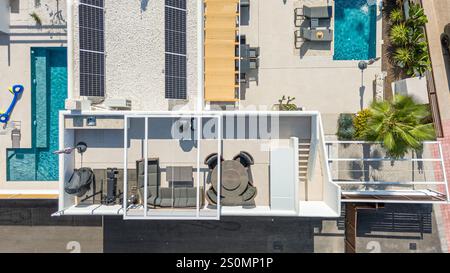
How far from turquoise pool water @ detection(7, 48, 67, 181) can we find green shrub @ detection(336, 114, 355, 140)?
1403 cm

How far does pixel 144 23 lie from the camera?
11.9 meters

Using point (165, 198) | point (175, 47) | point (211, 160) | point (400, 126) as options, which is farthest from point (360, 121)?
→ point (165, 198)

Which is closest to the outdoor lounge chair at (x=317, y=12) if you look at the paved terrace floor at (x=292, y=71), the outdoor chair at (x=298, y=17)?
the outdoor chair at (x=298, y=17)

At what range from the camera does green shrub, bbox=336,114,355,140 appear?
13677mm

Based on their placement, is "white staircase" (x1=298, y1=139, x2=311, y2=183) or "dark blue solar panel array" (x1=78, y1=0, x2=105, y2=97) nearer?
"dark blue solar panel array" (x1=78, y1=0, x2=105, y2=97)

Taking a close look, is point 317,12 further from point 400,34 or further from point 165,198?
point 165,198

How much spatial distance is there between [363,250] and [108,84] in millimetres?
14423

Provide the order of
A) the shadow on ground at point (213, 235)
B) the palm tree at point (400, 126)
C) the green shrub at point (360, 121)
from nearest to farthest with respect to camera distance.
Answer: the palm tree at point (400, 126) → the green shrub at point (360, 121) → the shadow on ground at point (213, 235)

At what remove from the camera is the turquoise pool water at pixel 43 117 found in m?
13.8

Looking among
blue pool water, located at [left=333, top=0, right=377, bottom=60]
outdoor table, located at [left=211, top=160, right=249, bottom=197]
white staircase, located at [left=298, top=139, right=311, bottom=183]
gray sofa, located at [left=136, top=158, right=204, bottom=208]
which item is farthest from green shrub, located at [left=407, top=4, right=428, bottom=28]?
gray sofa, located at [left=136, top=158, right=204, bottom=208]

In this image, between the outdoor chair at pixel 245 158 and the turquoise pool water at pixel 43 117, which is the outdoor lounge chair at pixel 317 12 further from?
the turquoise pool water at pixel 43 117

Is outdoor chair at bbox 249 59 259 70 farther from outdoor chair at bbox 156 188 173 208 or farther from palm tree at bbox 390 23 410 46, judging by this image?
outdoor chair at bbox 156 188 173 208

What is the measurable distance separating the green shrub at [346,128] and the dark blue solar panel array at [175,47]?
26.4ft
